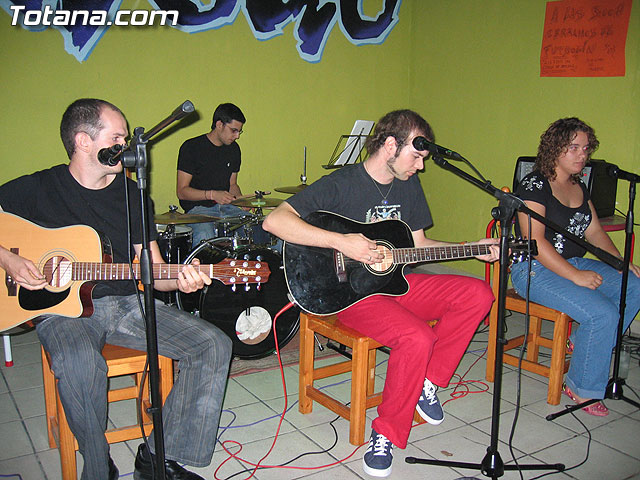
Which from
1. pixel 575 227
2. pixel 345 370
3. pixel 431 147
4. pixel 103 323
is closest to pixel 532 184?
pixel 575 227

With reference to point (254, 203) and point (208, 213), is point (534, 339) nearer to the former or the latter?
point (254, 203)

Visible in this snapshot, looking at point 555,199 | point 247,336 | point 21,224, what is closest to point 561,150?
point 555,199

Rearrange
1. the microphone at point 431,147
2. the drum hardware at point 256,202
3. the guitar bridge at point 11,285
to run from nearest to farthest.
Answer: the microphone at point 431,147 → the guitar bridge at point 11,285 → the drum hardware at point 256,202

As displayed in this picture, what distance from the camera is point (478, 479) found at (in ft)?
6.95

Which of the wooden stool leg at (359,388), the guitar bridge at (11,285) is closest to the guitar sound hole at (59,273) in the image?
the guitar bridge at (11,285)

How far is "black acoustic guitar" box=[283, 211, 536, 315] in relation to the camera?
230 centimetres

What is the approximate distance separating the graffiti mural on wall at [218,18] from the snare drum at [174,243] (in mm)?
1709

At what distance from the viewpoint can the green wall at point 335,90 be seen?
3.92 meters

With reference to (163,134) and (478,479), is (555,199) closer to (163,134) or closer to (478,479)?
(478,479)

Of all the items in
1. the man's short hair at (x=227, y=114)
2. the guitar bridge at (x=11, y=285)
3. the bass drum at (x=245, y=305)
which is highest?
the man's short hair at (x=227, y=114)

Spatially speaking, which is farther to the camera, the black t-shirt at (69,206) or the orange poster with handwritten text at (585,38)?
the orange poster with handwritten text at (585,38)

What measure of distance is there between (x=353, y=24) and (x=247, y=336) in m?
3.39
